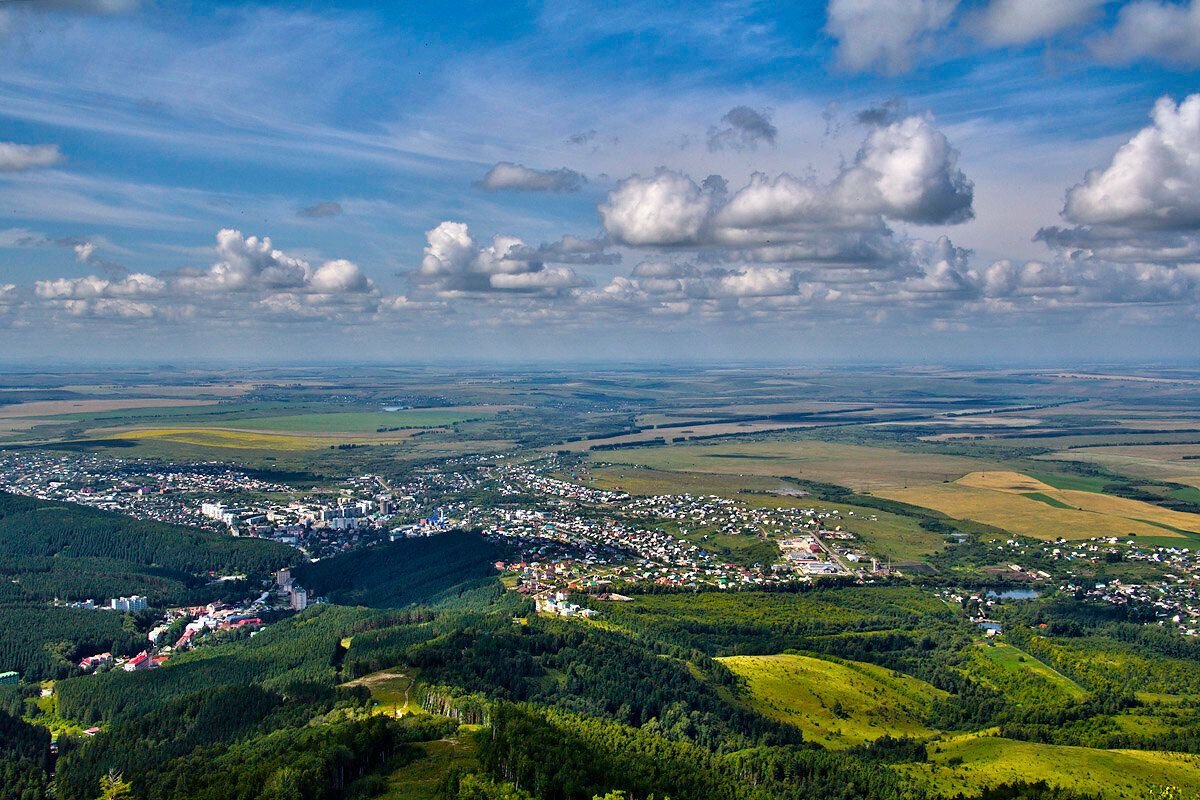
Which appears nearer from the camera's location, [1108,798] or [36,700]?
[1108,798]

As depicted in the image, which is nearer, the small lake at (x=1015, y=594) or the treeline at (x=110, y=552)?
the small lake at (x=1015, y=594)

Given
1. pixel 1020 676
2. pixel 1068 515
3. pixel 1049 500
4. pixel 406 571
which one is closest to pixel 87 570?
pixel 406 571

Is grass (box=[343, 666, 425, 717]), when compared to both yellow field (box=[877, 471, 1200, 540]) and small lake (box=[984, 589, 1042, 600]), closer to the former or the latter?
small lake (box=[984, 589, 1042, 600])

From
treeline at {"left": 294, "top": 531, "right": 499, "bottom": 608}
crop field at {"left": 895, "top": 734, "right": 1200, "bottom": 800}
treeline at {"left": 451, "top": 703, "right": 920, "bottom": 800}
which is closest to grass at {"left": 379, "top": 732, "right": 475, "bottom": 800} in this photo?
treeline at {"left": 451, "top": 703, "right": 920, "bottom": 800}

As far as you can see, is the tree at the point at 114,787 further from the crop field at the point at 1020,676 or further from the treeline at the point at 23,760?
the crop field at the point at 1020,676

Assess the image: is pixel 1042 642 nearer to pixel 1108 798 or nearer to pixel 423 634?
pixel 1108 798

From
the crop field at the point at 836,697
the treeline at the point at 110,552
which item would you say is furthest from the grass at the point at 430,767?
the treeline at the point at 110,552

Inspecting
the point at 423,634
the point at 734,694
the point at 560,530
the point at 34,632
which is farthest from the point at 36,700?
the point at 560,530
